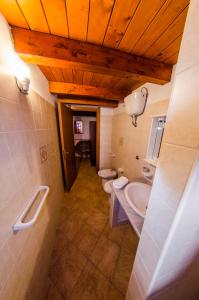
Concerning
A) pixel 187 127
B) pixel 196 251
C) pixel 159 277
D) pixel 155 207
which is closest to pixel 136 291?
pixel 159 277

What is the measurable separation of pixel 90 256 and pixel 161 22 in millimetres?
2181

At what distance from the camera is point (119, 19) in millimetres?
660

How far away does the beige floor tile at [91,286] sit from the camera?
918 mm

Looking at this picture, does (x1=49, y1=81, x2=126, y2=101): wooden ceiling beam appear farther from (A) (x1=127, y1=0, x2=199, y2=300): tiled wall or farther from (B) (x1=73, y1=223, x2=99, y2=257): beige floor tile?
(B) (x1=73, y1=223, x2=99, y2=257): beige floor tile

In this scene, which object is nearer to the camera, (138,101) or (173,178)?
(173,178)

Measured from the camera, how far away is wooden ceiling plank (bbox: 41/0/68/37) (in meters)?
0.59

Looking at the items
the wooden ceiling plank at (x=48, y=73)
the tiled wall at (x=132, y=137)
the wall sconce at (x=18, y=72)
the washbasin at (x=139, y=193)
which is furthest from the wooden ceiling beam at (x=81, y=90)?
the washbasin at (x=139, y=193)

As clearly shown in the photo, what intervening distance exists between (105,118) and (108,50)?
1770 millimetres

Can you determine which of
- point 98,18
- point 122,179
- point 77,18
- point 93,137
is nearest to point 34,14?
point 77,18

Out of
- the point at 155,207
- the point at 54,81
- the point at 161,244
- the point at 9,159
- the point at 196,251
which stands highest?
the point at 54,81

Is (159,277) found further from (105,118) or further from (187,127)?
(105,118)

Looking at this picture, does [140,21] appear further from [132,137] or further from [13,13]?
[132,137]

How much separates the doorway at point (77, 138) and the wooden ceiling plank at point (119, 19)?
1.31 metres

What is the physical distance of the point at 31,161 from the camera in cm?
87
